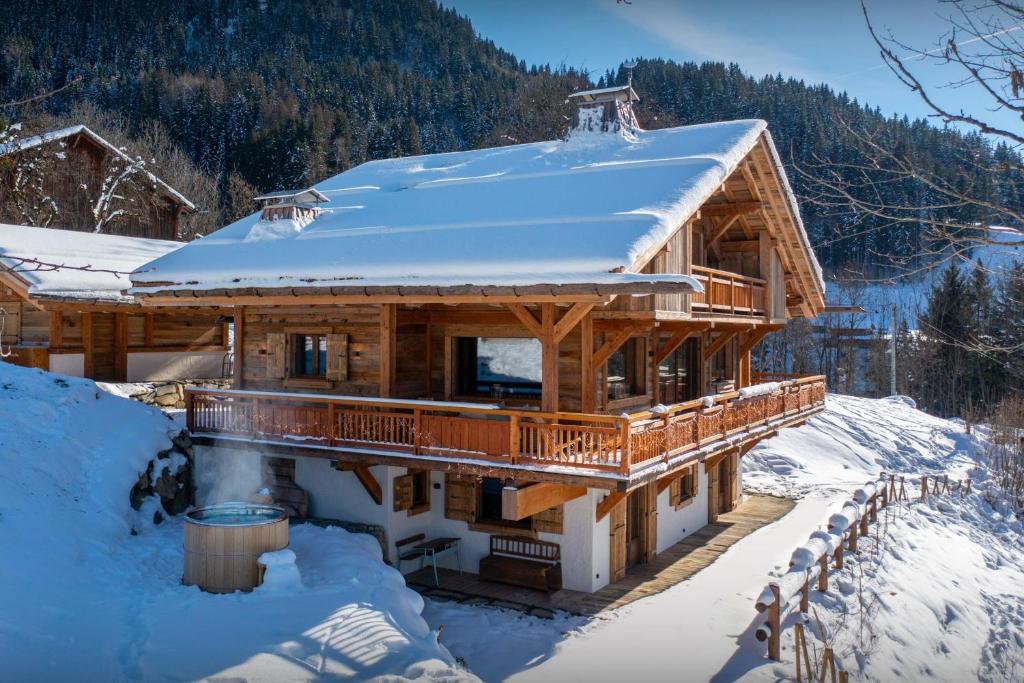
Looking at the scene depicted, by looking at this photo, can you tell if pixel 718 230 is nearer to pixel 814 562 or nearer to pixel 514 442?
pixel 814 562

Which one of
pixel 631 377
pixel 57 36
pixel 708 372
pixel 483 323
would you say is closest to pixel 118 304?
pixel 483 323

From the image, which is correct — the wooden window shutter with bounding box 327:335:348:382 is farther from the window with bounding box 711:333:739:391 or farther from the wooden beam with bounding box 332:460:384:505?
the window with bounding box 711:333:739:391

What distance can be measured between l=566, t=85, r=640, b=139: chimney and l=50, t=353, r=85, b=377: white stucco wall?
1435cm

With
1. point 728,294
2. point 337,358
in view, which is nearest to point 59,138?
point 337,358

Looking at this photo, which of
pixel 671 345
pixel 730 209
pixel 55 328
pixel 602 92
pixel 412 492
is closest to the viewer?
pixel 412 492

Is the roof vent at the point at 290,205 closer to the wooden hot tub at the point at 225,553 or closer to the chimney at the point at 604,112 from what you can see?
the chimney at the point at 604,112

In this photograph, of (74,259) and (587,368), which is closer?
(587,368)

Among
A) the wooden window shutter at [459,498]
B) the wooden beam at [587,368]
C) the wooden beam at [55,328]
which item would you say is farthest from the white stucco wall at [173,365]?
the wooden beam at [587,368]

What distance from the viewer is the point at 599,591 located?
14.1 m

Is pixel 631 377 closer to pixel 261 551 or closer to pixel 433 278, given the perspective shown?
pixel 433 278

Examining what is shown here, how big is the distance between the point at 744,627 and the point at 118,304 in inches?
654

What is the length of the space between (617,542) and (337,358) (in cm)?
664

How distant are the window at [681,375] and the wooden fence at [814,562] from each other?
14.0ft

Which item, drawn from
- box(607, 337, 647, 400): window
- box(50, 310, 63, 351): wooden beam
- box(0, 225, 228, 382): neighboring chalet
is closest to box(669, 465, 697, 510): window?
box(607, 337, 647, 400): window
